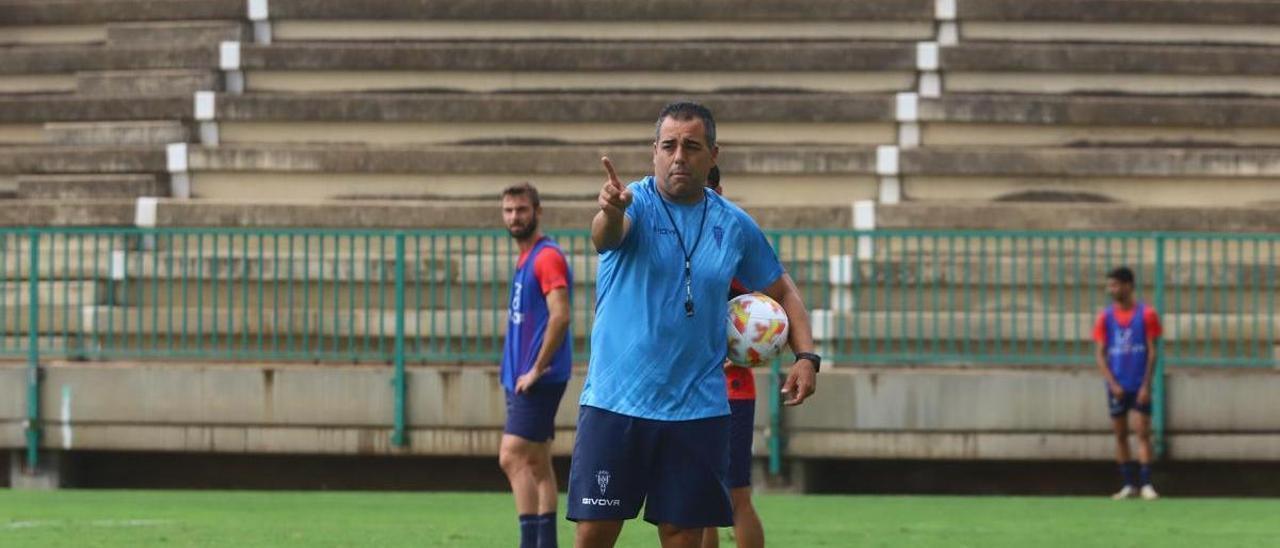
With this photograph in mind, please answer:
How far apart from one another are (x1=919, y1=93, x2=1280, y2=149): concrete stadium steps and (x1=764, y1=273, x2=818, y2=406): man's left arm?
1110 cm

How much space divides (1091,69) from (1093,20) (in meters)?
0.77

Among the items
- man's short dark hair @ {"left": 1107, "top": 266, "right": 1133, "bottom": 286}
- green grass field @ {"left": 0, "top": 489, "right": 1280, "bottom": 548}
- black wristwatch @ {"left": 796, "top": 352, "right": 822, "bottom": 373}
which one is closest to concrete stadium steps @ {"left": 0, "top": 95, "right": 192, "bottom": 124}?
green grass field @ {"left": 0, "top": 489, "right": 1280, "bottom": 548}

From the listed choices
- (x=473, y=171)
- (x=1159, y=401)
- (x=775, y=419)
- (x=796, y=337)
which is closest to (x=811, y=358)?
(x=796, y=337)

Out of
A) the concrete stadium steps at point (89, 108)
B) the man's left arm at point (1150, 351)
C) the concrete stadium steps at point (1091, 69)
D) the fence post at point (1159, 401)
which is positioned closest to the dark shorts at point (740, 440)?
the man's left arm at point (1150, 351)

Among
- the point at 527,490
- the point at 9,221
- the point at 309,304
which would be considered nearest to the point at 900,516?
the point at 527,490

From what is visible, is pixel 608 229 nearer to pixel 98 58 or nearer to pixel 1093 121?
pixel 1093 121

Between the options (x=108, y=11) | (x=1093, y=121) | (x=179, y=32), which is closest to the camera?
(x=1093, y=121)

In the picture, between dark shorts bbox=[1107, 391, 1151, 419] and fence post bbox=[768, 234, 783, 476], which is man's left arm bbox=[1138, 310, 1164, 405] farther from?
fence post bbox=[768, 234, 783, 476]

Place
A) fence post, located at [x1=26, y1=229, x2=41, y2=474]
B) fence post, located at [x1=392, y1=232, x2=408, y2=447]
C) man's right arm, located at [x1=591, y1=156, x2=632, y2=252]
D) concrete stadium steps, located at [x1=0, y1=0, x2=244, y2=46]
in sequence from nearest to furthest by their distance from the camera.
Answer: man's right arm, located at [x1=591, y1=156, x2=632, y2=252] → fence post, located at [x1=392, y1=232, x2=408, y2=447] → fence post, located at [x1=26, y1=229, x2=41, y2=474] → concrete stadium steps, located at [x1=0, y1=0, x2=244, y2=46]

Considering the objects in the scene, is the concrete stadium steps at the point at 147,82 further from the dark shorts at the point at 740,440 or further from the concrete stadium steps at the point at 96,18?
the dark shorts at the point at 740,440

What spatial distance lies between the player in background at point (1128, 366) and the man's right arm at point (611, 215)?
917 centimetres

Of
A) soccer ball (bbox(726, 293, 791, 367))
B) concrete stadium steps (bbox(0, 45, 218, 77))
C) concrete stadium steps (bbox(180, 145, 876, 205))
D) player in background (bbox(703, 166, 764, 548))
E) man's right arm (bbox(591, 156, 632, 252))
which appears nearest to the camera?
man's right arm (bbox(591, 156, 632, 252))

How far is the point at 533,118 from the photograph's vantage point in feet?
59.3

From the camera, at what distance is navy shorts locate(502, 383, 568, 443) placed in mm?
9750
